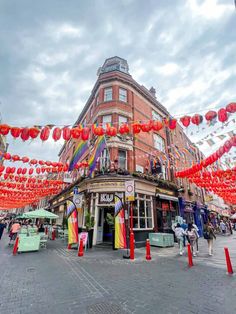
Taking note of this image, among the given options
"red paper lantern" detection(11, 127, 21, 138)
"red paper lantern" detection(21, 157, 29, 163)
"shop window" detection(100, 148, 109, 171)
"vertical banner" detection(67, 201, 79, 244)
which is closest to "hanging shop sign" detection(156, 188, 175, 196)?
"shop window" detection(100, 148, 109, 171)

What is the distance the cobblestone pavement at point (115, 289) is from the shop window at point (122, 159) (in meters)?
8.52

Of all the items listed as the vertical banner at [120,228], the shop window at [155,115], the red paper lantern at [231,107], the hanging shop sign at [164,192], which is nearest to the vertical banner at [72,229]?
the vertical banner at [120,228]

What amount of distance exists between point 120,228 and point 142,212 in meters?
4.50

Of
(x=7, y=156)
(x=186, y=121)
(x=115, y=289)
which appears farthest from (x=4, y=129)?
(x=186, y=121)

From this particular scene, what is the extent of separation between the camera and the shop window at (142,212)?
1406 cm

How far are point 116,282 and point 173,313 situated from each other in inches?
93.3

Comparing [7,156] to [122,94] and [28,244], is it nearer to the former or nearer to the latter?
[28,244]

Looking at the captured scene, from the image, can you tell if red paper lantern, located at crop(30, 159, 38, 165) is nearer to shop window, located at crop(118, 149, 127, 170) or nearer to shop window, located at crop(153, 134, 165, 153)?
shop window, located at crop(118, 149, 127, 170)

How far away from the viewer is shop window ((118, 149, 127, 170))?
50.1 ft

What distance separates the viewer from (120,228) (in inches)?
425

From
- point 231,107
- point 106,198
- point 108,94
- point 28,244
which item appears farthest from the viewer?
point 108,94

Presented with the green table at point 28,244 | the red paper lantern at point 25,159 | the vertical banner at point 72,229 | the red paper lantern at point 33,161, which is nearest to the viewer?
the green table at point 28,244

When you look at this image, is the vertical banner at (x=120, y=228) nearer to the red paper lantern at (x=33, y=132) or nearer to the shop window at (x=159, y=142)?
the red paper lantern at (x=33, y=132)

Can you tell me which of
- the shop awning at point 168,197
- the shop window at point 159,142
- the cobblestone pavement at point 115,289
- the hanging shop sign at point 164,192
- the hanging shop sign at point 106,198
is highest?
the shop window at point 159,142
